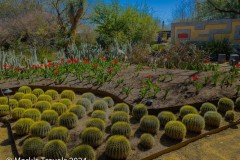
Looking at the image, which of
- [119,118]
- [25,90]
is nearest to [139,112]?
[119,118]

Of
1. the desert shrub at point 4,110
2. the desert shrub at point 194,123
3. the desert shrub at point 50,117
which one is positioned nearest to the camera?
the desert shrub at point 194,123

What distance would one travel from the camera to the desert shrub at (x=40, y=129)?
3.68 meters

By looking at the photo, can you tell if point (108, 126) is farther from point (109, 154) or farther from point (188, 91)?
point (188, 91)

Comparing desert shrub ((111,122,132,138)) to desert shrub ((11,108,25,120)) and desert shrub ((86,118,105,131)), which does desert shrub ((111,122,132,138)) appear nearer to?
desert shrub ((86,118,105,131))

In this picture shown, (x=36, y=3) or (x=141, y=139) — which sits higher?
(x=36, y=3)

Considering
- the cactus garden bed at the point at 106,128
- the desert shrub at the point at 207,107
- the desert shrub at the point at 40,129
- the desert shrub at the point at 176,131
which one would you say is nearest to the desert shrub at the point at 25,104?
the cactus garden bed at the point at 106,128

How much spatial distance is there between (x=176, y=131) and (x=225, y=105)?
1612mm

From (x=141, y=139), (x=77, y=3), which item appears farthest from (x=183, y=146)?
(x=77, y=3)

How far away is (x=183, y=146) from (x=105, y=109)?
1791 millimetres

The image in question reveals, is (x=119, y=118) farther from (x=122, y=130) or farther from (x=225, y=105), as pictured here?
(x=225, y=105)

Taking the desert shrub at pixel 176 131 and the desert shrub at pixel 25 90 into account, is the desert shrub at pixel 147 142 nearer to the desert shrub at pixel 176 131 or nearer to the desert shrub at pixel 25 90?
the desert shrub at pixel 176 131

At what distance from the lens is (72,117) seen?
13.2ft

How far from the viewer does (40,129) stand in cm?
369

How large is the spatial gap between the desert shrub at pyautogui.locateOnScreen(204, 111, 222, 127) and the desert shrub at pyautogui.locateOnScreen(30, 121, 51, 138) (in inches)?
111
